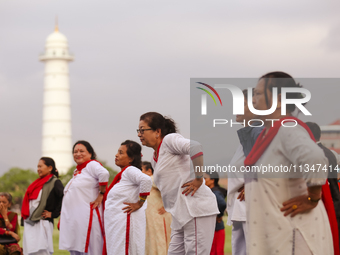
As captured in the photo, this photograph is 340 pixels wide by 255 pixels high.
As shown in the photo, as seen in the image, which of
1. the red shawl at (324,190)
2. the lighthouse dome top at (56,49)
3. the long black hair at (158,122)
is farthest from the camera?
the lighthouse dome top at (56,49)

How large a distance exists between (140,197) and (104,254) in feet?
4.29

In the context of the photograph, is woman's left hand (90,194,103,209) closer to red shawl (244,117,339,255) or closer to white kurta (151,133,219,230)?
white kurta (151,133,219,230)

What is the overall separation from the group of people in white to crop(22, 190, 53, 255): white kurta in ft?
0.05

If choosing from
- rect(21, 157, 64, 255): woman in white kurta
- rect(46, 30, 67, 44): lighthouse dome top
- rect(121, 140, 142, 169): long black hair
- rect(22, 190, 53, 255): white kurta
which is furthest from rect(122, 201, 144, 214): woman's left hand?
rect(46, 30, 67, 44): lighthouse dome top

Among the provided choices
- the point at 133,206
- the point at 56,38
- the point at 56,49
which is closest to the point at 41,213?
the point at 133,206

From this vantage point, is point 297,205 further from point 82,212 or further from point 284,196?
point 82,212

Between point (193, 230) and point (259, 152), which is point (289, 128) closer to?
point (259, 152)

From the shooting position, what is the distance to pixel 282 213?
3.14m

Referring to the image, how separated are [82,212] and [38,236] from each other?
1.23 meters

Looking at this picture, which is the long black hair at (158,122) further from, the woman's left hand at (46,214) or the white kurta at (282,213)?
the woman's left hand at (46,214)

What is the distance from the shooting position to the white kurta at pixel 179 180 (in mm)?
4723

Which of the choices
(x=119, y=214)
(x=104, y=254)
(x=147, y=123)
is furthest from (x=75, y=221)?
(x=147, y=123)

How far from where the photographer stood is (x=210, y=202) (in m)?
4.85

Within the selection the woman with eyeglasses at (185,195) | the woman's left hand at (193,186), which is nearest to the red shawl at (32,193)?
the woman with eyeglasses at (185,195)
